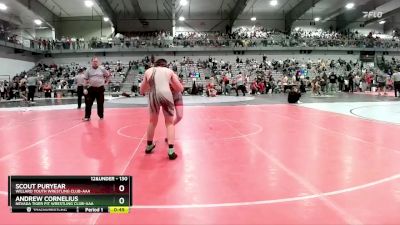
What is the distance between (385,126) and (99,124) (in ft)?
21.4

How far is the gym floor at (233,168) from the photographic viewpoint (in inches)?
120

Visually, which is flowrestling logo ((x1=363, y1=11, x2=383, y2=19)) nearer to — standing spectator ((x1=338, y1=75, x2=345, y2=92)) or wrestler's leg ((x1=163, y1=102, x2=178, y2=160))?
standing spectator ((x1=338, y1=75, x2=345, y2=92))

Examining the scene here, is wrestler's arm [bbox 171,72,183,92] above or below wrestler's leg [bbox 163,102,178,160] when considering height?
above

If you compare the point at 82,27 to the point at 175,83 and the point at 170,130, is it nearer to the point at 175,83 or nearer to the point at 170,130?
the point at 175,83

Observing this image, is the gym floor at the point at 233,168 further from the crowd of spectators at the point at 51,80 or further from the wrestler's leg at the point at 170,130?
the crowd of spectators at the point at 51,80

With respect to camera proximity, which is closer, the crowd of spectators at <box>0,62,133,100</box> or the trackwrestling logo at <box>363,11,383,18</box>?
the crowd of spectators at <box>0,62,133,100</box>
